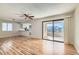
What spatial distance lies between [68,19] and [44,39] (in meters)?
0.73

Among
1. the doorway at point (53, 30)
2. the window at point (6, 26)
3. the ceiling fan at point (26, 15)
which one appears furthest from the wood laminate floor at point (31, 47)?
the ceiling fan at point (26, 15)

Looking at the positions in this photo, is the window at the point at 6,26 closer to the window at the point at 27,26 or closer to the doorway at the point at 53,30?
the window at the point at 27,26

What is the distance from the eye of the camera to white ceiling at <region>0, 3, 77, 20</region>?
6.73 ft

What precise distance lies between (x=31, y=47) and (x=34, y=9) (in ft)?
2.80

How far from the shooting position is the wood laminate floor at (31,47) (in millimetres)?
2135

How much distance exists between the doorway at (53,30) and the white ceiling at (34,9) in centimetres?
23

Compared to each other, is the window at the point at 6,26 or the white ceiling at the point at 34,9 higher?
the white ceiling at the point at 34,9

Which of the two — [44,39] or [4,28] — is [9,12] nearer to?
[4,28]

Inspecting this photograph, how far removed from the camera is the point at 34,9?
2143 millimetres

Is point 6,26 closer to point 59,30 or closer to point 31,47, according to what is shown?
point 31,47

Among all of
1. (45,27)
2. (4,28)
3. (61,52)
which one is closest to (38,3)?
(45,27)

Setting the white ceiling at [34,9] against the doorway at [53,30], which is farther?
the doorway at [53,30]

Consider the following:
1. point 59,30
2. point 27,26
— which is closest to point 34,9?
point 27,26

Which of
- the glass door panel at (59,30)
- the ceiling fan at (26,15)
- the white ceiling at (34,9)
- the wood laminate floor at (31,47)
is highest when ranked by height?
the white ceiling at (34,9)
